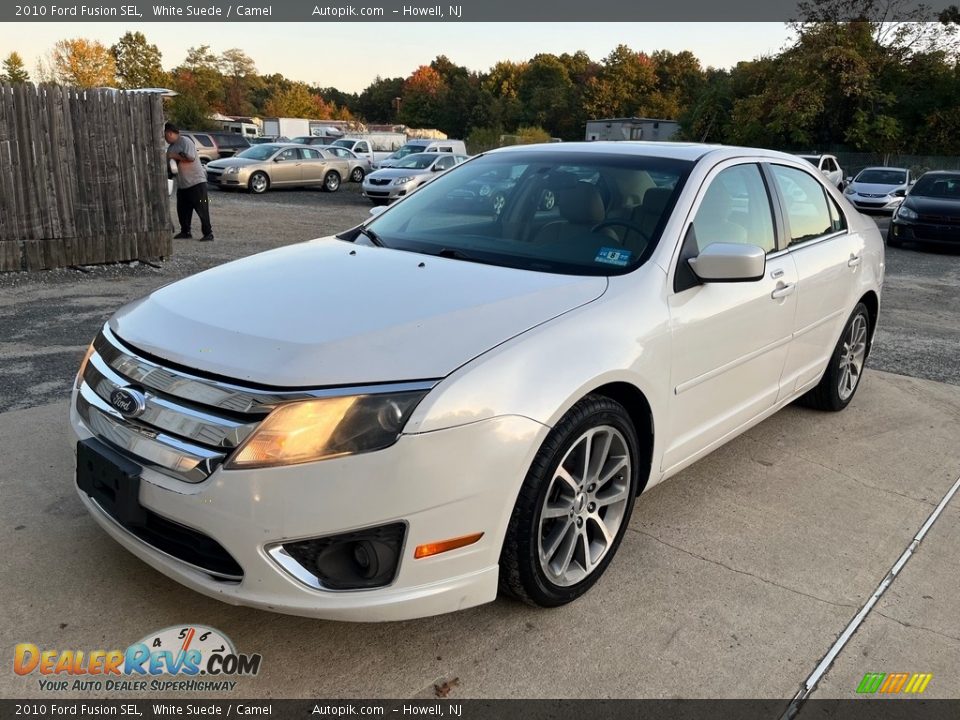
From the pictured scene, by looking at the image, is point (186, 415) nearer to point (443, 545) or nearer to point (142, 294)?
point (443, 545)

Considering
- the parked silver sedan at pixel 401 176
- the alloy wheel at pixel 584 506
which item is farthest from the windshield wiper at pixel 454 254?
the parked silver sedan at pixel 401 176

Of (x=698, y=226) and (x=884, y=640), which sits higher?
(x=698, y=226)

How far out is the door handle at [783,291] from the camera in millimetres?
3785

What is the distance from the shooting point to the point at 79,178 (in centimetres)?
859

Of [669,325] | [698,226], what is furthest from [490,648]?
[698,226]

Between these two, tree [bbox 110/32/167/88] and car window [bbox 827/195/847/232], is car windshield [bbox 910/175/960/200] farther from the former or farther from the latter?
tree [bbox 110/32/167/88]

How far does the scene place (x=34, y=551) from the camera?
3002 millimetres

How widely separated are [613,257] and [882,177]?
23.7m

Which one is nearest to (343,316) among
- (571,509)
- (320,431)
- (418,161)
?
(320,431)

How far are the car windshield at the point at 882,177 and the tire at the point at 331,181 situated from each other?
53.7 ft

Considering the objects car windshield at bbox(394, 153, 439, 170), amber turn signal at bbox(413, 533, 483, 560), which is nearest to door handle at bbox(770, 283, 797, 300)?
amber turn signal at bbox(413, 533, 483, 560)

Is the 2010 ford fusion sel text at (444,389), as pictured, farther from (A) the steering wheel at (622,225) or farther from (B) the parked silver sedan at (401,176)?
(B) the parked silver sedan at (401,176)

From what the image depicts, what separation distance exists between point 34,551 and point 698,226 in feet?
9.85

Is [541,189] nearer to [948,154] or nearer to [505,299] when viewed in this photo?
[505,299]
